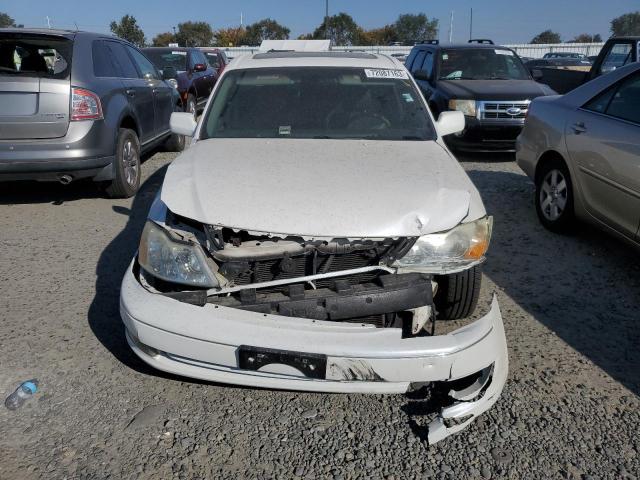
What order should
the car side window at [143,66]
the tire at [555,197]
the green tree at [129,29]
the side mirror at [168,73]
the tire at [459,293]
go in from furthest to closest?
the green tree at [129,29] → the side mirror at [168,73] → the car side window at [143,66] → the tire at [555,197] → the tire at [459,293]

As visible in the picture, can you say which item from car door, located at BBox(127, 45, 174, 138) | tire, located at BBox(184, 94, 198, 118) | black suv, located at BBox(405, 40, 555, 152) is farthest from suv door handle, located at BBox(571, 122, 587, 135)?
tire, located at BBox(184, 94, 198, 118)

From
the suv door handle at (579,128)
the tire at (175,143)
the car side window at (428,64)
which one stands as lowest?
the tire at (175,143)

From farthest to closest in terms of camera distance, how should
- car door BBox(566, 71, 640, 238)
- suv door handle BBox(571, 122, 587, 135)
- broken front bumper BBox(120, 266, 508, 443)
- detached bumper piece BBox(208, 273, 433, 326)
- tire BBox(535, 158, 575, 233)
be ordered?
tire BBox(535, 158, 575, 233) → suv door handle BBox(571, 122, 587, 135) → car door BBox(566, 71, 640, 238) → detached bumper piece BBox(208, 273, 433, 326) → broken front bumper BBox(120, 266, 508, 443)

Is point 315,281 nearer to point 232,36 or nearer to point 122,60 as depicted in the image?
point 122,60

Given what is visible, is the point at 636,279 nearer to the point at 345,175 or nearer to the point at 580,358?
the point at 580,358

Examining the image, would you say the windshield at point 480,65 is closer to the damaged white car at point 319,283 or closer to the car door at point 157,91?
the car door at point 157,91

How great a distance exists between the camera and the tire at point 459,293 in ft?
8.61

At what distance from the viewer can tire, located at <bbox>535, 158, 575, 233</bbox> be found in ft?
15.5

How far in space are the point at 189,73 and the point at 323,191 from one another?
9617 millimetres

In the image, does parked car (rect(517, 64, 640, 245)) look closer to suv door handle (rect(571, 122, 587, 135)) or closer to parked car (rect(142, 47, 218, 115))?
suv door handle (rect(571, 122, 587, 135))

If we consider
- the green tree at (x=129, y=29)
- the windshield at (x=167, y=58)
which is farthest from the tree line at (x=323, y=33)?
the windshield at (x=167, y=58)

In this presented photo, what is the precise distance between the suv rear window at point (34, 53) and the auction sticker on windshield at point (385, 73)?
9.55 feet

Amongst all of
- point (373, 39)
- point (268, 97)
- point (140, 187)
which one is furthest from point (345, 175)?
point (373, 39)

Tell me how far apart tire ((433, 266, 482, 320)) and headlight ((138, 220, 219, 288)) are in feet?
3.61
